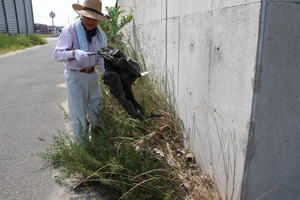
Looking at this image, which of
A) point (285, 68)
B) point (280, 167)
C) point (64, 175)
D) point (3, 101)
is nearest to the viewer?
point (285, 68)

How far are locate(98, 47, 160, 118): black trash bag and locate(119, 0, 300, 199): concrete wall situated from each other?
2.09ft

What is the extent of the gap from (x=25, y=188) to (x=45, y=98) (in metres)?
3.57

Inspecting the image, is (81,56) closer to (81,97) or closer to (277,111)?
(81,97)

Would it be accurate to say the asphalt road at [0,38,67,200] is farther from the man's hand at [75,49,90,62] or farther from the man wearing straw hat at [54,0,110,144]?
the man's hand at [75,49,90,62]

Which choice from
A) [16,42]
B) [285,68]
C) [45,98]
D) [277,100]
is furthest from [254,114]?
[16,42]

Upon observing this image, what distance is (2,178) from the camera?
9.21 ft

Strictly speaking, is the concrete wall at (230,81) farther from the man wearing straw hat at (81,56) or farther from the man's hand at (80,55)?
the man's hand at (80,55)

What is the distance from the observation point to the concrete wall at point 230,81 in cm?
172

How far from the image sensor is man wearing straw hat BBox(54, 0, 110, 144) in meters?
2.83

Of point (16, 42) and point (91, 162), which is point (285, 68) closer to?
point (91, 162)

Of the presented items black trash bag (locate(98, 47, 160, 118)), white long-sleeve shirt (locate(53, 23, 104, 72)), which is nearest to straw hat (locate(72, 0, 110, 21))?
white long-sleeve shirt (locate(53, 23, 104, 72))

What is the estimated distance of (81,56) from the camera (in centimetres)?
270

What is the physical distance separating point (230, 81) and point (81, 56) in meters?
1.52

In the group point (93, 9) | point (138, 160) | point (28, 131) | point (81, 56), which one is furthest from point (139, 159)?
point (28, 131)
